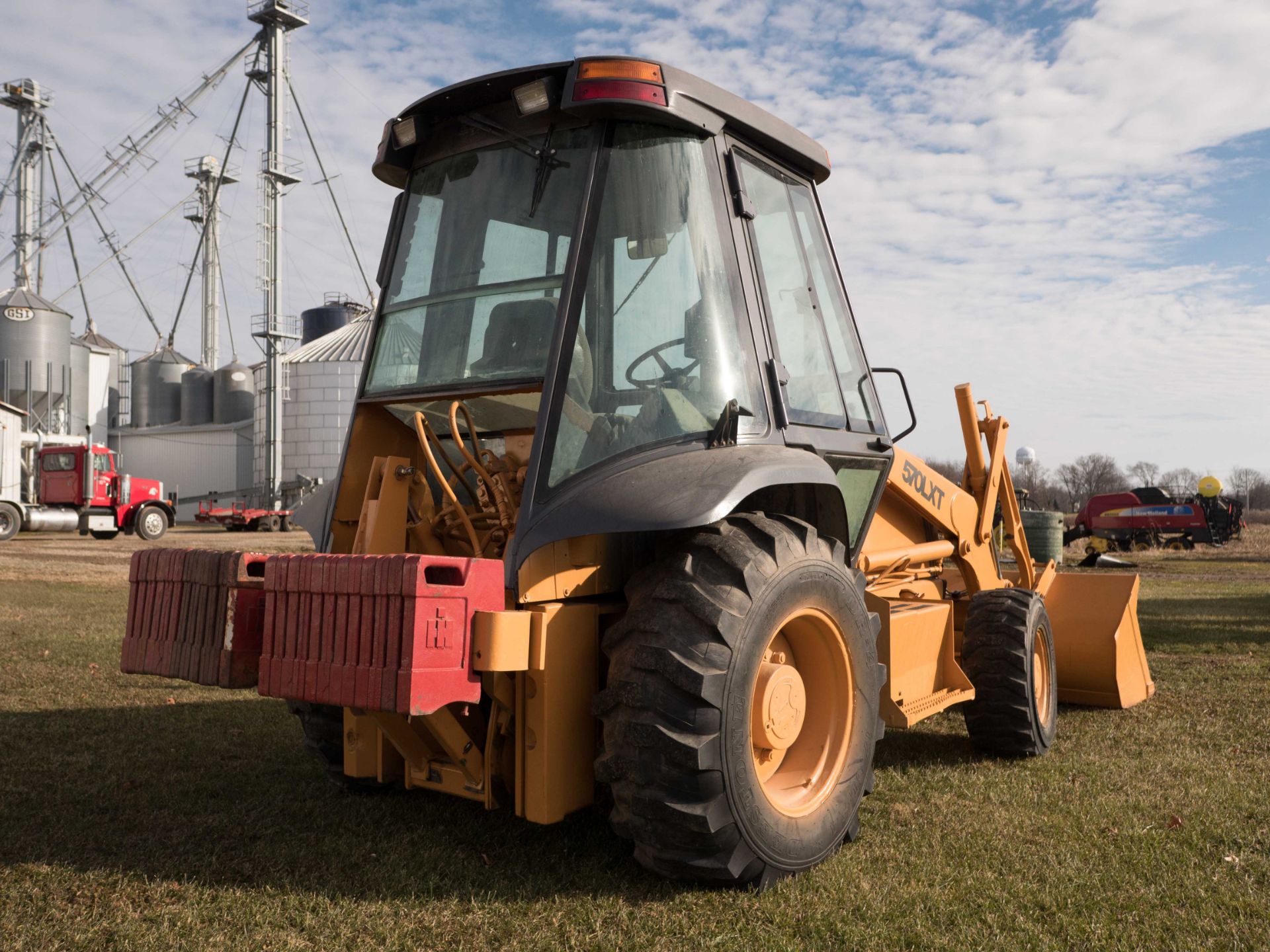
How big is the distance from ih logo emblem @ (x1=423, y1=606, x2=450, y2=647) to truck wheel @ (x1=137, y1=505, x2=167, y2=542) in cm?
3027

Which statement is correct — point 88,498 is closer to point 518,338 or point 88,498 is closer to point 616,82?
point 518,338

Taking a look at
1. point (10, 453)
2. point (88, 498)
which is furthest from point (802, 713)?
point (10, 453)

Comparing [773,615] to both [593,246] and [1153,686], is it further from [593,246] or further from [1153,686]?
[1153,686]

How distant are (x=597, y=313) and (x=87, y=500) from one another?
30314mm

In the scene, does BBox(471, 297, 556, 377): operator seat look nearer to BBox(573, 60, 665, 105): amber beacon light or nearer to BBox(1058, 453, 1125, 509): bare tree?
BBox(573, 60, 665, 105): amber beacon light

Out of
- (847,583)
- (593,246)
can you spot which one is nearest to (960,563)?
(847,583)

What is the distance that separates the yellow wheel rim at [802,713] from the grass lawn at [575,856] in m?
0.31

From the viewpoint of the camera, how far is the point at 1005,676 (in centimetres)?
541

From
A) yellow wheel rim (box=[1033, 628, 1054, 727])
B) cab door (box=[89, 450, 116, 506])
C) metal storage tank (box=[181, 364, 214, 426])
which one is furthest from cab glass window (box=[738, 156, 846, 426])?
metal storage tank (box=[181, 364, 214, 426])

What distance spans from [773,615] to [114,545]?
27.8 meters

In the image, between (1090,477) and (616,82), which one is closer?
(616,82)

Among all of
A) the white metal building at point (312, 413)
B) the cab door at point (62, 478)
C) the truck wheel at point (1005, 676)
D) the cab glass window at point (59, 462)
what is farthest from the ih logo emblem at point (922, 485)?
the white metal building at point (312, 413)

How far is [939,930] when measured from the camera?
125 inches

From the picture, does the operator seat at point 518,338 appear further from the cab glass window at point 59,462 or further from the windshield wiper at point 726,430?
the cab glass window at point 59,462
